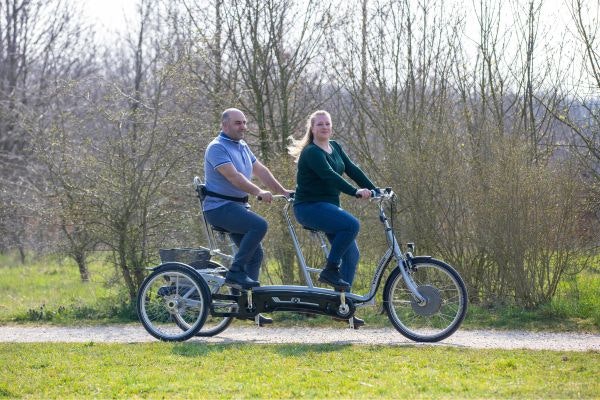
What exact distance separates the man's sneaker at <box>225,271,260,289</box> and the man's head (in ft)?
4.12

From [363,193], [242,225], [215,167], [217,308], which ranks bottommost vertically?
[217,308]

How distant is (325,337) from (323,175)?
1.68 metres

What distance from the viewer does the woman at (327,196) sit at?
8211 mm

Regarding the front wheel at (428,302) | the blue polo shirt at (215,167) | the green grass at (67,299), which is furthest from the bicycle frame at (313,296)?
the green grass at (67,299)

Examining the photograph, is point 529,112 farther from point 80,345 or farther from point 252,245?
point 80,345

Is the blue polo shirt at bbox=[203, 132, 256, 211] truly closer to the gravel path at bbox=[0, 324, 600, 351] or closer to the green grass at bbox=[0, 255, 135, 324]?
the gravel path at bbox=[0, 324, 600, 351]

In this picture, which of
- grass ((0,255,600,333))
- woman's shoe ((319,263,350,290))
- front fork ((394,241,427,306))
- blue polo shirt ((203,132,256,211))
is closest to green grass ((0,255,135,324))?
grass ((0,255,600,333))

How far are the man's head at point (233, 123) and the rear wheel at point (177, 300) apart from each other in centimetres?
132

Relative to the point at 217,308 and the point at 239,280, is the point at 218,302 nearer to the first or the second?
the point at 217,308

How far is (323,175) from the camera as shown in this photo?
8180 mm

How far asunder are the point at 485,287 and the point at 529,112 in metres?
2.70

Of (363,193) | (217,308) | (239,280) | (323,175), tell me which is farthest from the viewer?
(217,308)

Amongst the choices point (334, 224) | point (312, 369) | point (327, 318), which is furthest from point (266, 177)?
point (312, 369)

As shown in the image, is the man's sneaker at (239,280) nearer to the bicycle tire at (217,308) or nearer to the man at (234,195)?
the man at (234,195)
